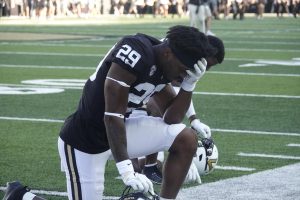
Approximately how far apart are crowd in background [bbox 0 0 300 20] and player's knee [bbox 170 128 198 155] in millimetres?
36370

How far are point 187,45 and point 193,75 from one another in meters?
0.39

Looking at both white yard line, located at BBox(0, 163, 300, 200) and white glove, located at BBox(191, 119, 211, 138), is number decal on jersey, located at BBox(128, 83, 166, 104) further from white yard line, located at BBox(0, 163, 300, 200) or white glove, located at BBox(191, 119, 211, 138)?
white yard line, located at BBox(0, 163, 300, 200)

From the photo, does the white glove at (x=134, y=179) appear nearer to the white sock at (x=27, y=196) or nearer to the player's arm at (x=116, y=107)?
the player's arm at (x=116, y=107)

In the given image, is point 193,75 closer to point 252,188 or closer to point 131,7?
point 252,188

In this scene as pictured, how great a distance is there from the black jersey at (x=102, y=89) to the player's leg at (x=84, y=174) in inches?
1.7

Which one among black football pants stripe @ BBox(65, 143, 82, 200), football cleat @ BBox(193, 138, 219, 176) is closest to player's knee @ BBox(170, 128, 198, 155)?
black football pants stripe @ BBox(65, 143, 82, 200)

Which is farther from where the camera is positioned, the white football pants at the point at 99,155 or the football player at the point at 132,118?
the white football pants at the point at 99,155

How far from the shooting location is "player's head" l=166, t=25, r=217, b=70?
15.9 feet

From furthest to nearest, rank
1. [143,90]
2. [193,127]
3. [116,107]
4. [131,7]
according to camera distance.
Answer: [131,7] → [193,127] → [143,90] → [116,107]

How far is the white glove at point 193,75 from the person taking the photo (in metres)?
5.09

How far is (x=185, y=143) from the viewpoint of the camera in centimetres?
515

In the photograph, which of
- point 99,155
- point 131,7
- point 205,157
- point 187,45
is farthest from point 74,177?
point 131,7

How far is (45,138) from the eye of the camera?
27.9 ft

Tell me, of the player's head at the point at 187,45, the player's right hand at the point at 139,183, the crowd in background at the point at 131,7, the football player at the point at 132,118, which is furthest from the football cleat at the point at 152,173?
the crowd in background at the point at 131,7
